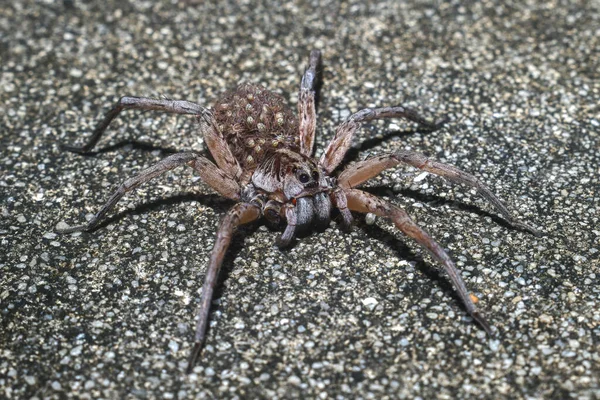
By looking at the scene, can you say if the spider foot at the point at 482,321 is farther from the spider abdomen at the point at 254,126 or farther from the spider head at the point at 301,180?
the spider abdomen at the point at 254,126

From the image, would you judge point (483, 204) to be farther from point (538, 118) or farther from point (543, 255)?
point (538, 118)

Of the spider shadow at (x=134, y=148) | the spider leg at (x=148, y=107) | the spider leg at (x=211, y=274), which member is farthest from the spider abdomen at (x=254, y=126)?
the spider shadow at (x=134, y=148)

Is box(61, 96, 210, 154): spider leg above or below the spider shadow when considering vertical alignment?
above

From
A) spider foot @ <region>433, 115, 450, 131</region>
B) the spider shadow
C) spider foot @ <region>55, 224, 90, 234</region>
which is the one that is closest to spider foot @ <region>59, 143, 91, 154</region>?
the spider shadow

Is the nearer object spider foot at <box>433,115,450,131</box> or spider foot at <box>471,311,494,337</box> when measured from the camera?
spider foot at <box>471,311,494,337</box>

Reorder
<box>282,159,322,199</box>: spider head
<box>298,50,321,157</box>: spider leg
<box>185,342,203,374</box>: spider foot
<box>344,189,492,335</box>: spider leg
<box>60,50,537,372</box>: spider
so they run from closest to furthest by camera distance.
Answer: <box>185,342,203,374</box>: spider foot
<box>344,189,492,335</box>: spider leg
<box>60,50,537,372</box>: spider
<box>282,159,322,199</box>: spider head
<box>298,50,321,157</box>: spider leg

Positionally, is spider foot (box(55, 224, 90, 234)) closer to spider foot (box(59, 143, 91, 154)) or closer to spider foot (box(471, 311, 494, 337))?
spider foot (box(59, 143, 91, 154))
